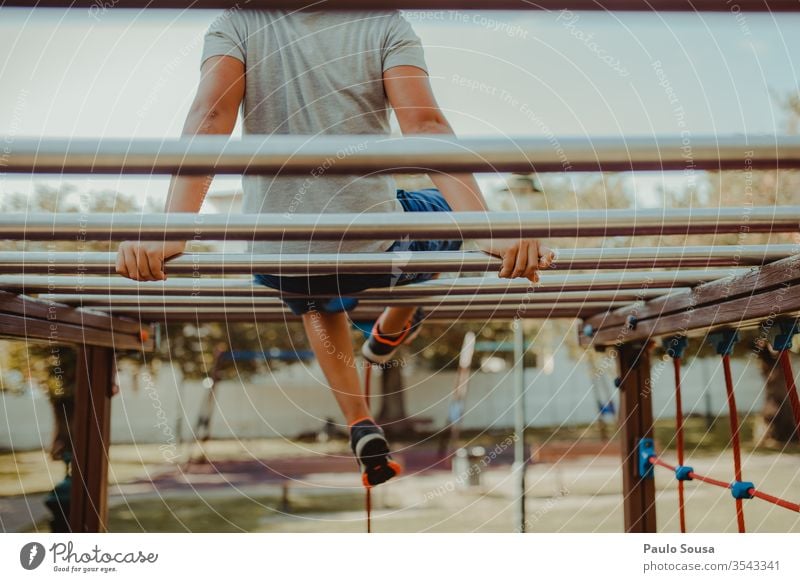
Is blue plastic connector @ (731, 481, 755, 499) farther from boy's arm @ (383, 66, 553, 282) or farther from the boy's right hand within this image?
the boy's right hand

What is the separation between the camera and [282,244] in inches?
49.3

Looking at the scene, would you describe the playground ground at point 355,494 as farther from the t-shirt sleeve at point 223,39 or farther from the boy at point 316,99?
the t-shirt sleeve at point 223,39

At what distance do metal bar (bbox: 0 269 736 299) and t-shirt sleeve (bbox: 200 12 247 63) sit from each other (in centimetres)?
42

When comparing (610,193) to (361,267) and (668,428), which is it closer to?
(668,428)

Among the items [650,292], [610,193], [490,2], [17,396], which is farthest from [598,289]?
[610,193]

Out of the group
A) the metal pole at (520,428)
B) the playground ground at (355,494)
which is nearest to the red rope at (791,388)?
the metal pole at (520,428)

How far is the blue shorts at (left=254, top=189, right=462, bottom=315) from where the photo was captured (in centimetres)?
133

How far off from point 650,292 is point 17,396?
3959 millimetres

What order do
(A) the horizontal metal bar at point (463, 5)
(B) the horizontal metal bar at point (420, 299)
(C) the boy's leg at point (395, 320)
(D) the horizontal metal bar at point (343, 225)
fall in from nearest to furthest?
(A) the horizontal metal bar at point (463, 5) → (D) the horizontal metal bar at point (343, 225) → (B) the horizontal metal bar at point (420, 299) → (C) the boy's leg at point (395, 320)

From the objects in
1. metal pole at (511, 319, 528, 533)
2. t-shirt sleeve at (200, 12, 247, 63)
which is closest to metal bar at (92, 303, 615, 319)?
t-shirt sleeve at (200, 12, 247, 63)

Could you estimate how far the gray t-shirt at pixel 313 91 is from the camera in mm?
1200

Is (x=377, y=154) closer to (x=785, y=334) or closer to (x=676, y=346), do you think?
(x=785, y=334)

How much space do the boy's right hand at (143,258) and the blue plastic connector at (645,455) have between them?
1.33 m

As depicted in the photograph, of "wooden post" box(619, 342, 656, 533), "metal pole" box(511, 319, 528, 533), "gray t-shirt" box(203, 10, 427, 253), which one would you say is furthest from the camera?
"metal pole" box(511, 319, 528, 533)
